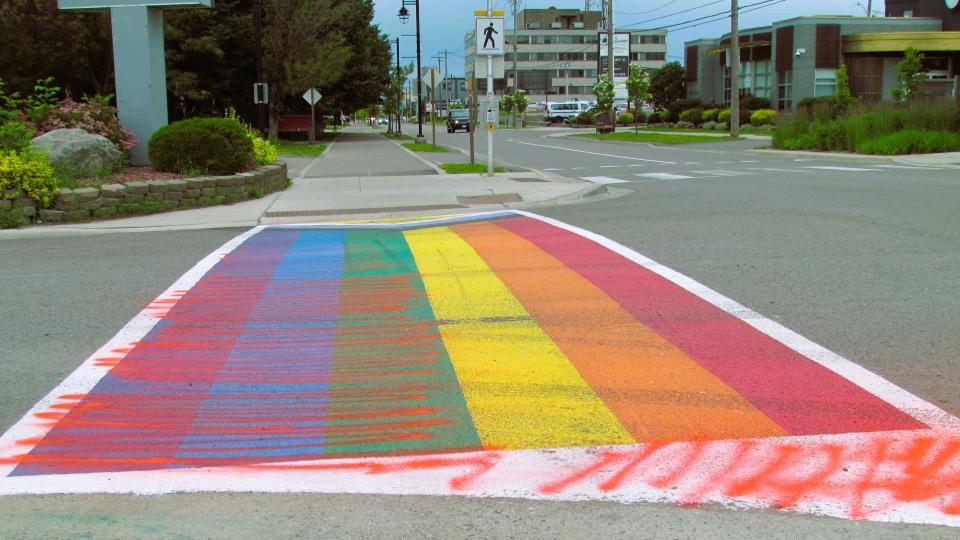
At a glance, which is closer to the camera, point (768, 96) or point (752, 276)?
point (752, 276)

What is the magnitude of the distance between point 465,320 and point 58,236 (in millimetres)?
7868

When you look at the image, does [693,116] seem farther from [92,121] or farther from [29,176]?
[29,176]

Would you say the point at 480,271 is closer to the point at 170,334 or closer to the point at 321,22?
the point at 170,334

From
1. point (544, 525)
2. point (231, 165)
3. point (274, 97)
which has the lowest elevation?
point (544, 525)

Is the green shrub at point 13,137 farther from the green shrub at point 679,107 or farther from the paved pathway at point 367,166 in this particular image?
the green shrub at point 679,107

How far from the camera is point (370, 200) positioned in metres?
15.7

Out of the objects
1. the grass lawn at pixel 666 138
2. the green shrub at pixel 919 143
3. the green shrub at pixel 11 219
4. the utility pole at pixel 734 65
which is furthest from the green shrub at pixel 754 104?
the green shrub at pixel 11 219

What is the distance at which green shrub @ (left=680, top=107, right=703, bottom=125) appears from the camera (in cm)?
5925

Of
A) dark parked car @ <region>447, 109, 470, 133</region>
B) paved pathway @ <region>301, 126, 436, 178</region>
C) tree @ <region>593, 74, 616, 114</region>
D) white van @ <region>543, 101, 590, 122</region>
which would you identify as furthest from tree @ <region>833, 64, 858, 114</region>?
white van @ <region>543, 101, 590, 122</region>

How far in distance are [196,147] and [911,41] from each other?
1759 inches

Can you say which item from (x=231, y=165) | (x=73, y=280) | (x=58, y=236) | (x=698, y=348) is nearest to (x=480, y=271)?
(x=698, y=348)

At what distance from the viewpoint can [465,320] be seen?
663cm

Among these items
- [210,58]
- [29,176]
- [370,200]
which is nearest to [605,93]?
[210,58]

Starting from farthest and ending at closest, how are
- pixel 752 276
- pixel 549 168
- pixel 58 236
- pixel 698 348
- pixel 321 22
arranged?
pixel 321 22
pixel 549 168
pixel 58 236
pixel 752 276
pixel 698 348
